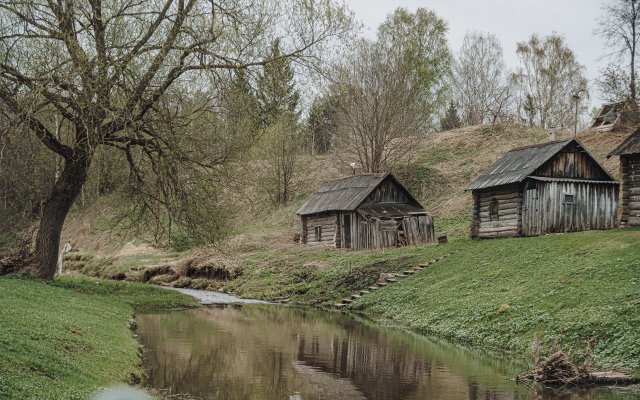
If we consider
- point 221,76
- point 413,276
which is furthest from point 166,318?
point 413,276

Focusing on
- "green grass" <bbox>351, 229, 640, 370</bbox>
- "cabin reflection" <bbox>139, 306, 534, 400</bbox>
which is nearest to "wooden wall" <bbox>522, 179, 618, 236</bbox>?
"green grass" <bbox>351, 229, 640, 370</bbox>

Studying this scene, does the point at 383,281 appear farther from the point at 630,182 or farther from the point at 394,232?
the point at 630,182

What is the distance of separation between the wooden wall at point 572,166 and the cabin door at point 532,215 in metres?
1.33

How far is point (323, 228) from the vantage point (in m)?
43.3

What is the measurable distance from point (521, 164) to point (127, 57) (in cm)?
2431

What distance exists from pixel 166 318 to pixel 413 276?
41.2 ft

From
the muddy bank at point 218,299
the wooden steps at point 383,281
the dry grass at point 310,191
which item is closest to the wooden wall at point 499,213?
the wooden steps at point 383,281

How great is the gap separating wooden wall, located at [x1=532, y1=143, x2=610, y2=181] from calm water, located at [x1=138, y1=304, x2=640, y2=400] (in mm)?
16596

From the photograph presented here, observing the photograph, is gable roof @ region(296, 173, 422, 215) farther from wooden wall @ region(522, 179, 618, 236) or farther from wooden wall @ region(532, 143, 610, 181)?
wooden wall @ region(532, 143, 610, 181)

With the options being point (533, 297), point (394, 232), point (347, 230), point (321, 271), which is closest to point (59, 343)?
point (533, 297)

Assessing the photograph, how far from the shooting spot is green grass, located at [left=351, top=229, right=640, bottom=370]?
46.2 ft

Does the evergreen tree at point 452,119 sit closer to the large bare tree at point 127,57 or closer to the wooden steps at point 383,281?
the wooden steps at point 383,281

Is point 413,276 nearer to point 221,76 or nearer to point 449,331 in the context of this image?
point 449,331

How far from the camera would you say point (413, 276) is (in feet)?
90.4
